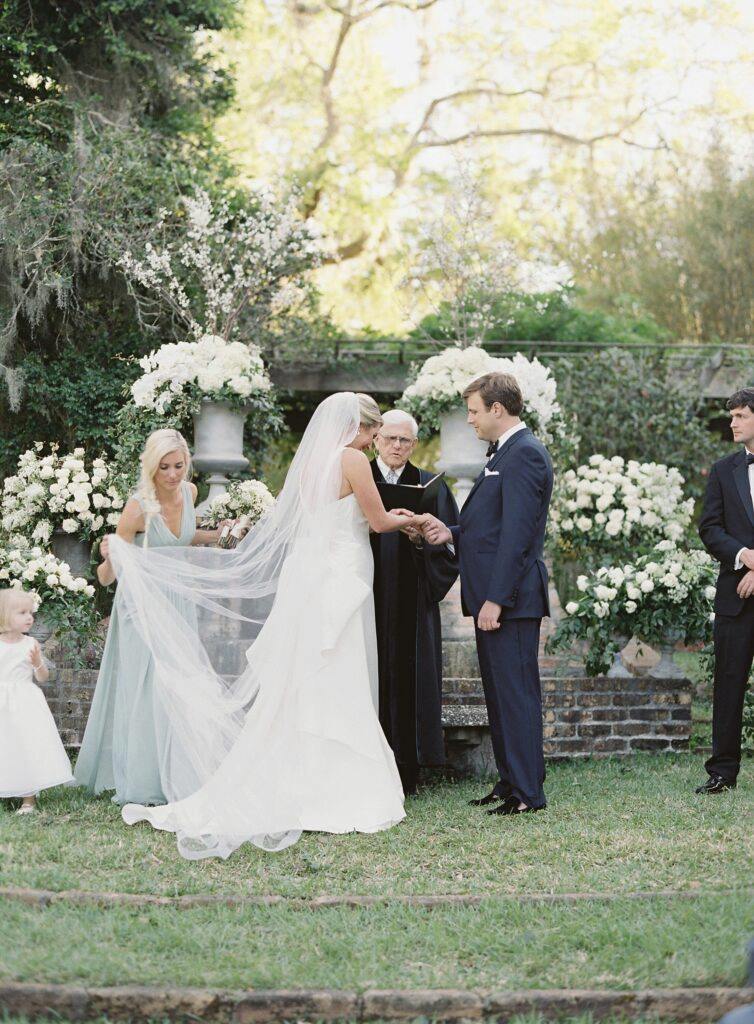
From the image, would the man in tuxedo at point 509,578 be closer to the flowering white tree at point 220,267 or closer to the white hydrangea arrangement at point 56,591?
the white hydrangea arrangement at point 56,591

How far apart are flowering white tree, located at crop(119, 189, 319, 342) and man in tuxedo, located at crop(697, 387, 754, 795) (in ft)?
18.7

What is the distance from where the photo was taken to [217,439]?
28.2 ft

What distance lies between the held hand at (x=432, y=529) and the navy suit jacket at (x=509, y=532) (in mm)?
107

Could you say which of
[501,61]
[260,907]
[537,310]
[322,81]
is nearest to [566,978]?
[260,907]

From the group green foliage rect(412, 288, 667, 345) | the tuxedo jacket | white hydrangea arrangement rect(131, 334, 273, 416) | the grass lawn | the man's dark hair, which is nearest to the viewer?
the grass lawn

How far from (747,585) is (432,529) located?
1562 millimetres

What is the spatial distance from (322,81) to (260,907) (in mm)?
18551

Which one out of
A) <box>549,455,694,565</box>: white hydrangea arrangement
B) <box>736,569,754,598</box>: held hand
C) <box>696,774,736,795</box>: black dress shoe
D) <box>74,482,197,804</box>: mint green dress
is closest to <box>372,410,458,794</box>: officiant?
<box>74,482,197,804</box>: mint green dress

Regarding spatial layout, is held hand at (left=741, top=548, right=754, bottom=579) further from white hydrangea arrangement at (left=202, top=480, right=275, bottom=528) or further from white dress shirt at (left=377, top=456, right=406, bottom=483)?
white hydrangea arrangement at (left=202, top=480, right=275, bottom=528)

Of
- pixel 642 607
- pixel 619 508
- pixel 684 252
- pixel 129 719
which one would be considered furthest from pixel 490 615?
pixel 684 252

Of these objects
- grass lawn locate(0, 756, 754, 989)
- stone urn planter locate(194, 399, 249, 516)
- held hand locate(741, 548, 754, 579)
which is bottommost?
grass lawn locate(0, 756, 754, 989)

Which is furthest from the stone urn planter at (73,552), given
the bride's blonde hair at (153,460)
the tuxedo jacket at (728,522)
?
the tuxedo jacket at (728,522)

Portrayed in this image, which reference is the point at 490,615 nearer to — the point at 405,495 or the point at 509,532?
the point at 509,532

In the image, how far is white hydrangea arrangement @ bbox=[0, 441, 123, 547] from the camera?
779cm
